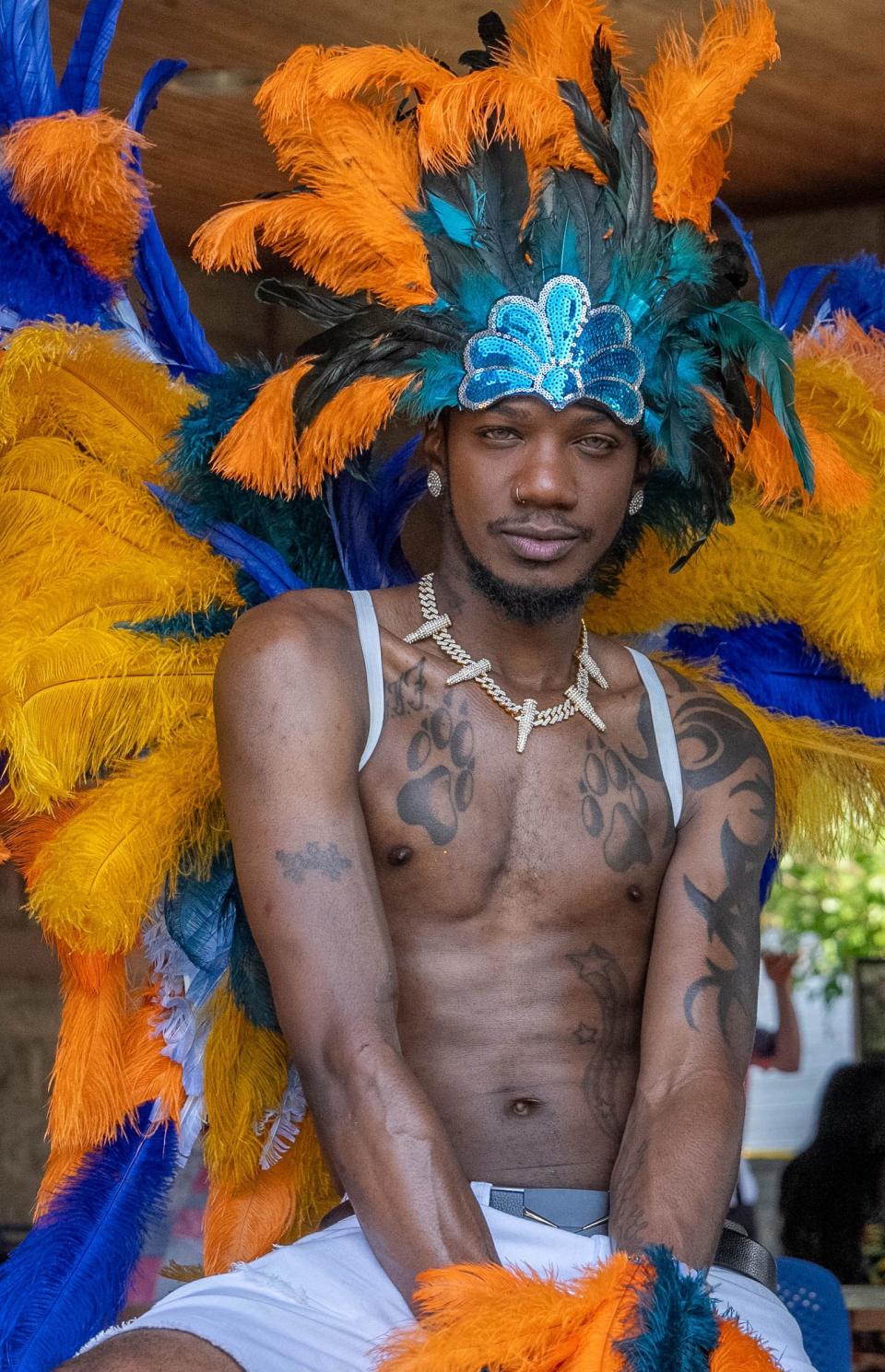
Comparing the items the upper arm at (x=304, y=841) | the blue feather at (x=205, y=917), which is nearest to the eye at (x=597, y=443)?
the upper arm at (x=304, y=841)

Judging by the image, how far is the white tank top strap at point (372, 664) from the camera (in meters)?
2.47

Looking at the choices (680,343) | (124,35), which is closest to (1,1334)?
(680,343)

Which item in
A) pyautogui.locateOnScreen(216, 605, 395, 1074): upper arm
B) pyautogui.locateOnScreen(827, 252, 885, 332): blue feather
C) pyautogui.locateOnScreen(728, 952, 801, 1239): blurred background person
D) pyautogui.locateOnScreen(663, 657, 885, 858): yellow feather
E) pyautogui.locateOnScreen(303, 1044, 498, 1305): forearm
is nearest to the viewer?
pyautogui.locateOnScreen(303, 1044, 498, 1305): forearm

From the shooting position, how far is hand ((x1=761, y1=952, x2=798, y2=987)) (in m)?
6.30

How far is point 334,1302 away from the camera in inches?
85.8

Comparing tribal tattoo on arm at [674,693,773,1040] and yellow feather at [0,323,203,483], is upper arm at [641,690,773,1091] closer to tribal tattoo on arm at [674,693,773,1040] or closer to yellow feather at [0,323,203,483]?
tribal tattoo on arm at [674,693,773,1040]

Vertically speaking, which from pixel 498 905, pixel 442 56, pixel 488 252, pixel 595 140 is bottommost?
pixel 498 905

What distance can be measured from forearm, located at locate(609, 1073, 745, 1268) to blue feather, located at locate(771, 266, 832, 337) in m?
1.41

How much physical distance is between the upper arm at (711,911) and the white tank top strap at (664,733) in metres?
0.01

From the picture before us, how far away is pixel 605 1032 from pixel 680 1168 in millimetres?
268

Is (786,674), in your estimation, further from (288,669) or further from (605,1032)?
(288,669)

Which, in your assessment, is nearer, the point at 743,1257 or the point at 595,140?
the point at 743,1257

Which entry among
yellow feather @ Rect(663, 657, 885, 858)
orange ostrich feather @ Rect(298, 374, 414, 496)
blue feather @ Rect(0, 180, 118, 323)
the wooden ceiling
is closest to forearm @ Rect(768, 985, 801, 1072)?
the wooden ceiling

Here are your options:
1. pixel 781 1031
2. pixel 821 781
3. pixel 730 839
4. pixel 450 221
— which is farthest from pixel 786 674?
pixel 781 1031
